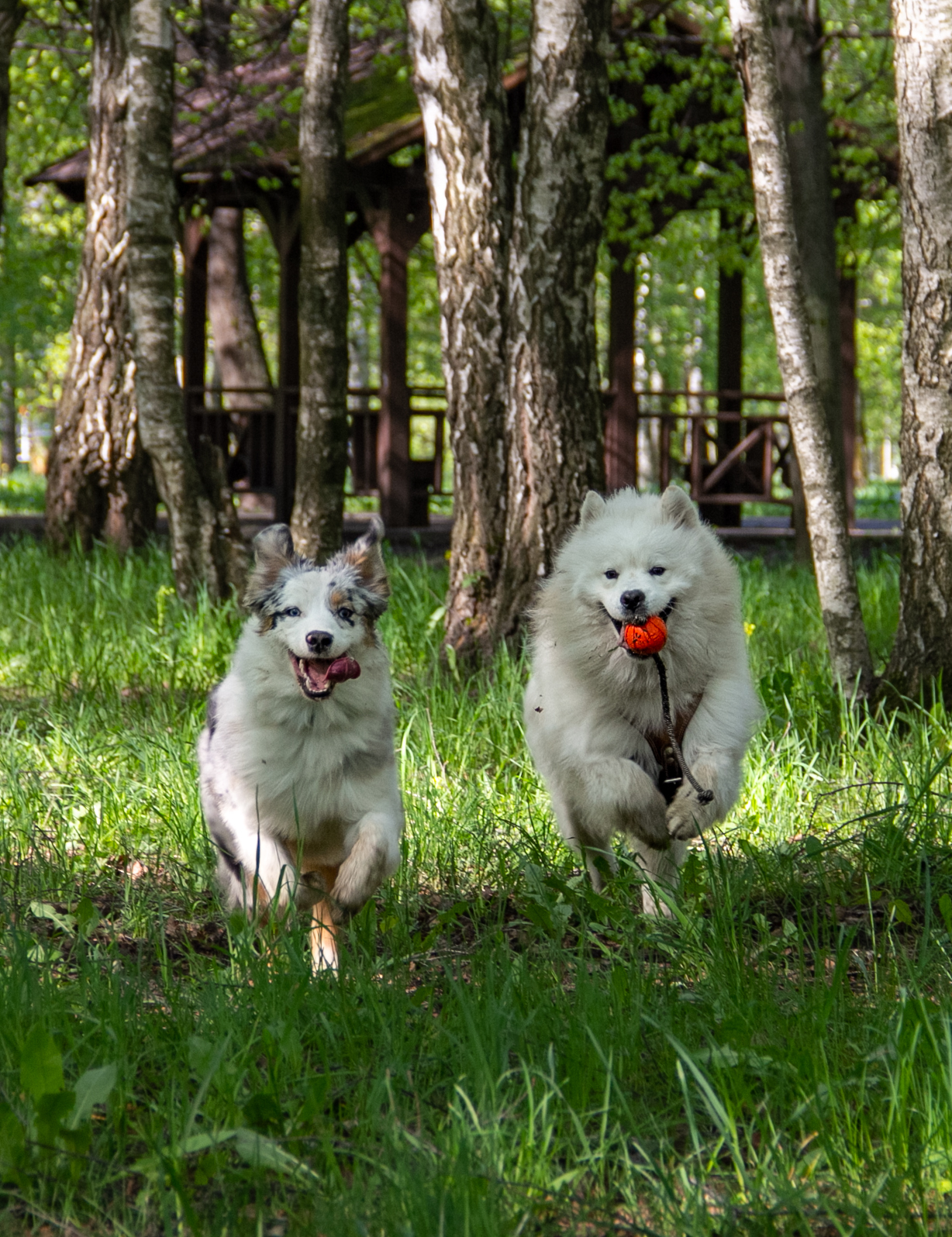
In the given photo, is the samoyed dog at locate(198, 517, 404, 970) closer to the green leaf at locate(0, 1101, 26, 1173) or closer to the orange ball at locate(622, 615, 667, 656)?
the orange ball at locate(622, 615, 667, 656)

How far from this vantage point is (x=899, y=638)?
6203 mm

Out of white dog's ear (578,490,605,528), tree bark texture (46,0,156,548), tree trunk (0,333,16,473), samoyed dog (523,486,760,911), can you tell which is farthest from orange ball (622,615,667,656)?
tree trunk (0,333,16,473)

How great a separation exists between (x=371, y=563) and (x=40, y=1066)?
2.04m

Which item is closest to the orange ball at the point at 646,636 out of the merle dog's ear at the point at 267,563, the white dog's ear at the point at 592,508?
the white dog's ear at the point at 592,508

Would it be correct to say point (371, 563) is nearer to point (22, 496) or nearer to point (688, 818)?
point (688, 818)

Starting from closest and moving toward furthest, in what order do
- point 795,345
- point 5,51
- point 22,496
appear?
1. point 795,345
2. point 5,51
3. point 22,496

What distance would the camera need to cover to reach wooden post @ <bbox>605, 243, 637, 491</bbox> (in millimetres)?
18594

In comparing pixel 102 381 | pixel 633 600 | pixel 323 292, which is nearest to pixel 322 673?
pixel 633 600

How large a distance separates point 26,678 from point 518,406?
3.29 metres

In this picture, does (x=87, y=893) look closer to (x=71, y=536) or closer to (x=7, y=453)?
(x=71, y=536)

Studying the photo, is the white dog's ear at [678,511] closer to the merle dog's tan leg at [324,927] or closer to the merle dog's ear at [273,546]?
the merle dog's ear at [273,546]

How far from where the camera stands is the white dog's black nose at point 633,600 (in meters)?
4.05

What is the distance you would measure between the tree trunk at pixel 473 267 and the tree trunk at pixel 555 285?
0.27 m

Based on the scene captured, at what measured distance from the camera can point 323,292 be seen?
9.14 meters
